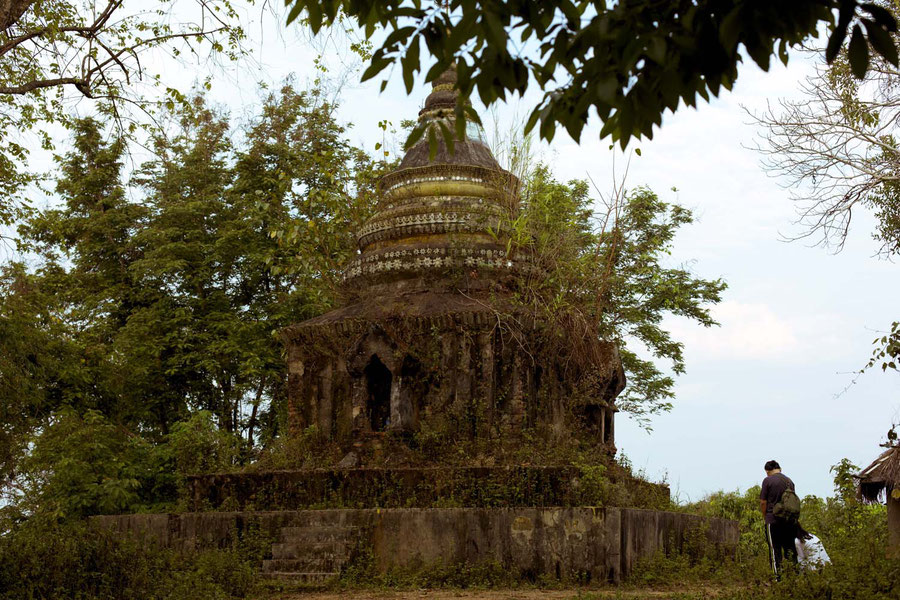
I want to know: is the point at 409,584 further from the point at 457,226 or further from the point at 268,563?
the point at 457,226

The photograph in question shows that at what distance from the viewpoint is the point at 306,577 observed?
9.72m

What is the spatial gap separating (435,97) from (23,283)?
25.1ft

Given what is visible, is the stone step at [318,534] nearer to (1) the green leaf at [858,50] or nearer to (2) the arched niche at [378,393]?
(2) the arched niche at [378,393]

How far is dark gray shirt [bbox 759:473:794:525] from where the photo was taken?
8.87 m

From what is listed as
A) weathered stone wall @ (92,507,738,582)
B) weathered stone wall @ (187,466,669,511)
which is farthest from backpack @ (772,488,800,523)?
weathered stone wall @ (187,466,669,511)

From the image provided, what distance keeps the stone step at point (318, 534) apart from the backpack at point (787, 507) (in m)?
4.36

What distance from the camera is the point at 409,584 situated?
30.1 feet

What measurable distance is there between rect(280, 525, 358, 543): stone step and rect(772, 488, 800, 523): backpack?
436cm

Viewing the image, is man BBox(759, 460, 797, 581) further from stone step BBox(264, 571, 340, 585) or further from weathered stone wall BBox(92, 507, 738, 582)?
stone step BBox(264, 571, 340, 585)

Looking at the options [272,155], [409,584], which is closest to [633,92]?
[409,584]

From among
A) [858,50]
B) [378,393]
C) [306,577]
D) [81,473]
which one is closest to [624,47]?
[858,50]

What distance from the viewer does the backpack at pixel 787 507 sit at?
8.74 metres

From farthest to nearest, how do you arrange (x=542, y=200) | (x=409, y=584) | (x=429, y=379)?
(x=542, y=200) < (x=429, y=379) < (x=409, y=584)

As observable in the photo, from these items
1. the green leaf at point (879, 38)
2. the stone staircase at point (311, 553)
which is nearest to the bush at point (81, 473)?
the stone staircase at point (311, 553)
